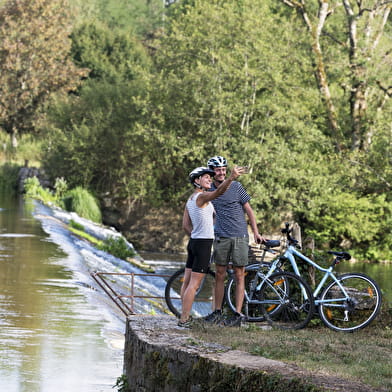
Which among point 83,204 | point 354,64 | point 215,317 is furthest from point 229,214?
point 83,204

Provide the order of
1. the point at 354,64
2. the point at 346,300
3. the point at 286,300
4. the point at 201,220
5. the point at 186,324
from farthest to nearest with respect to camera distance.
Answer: the point at 354,64
the point at 286,300
the point at 346,300
the point at 201,220
the point at 186,324

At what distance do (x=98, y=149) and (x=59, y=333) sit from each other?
25.7 metres

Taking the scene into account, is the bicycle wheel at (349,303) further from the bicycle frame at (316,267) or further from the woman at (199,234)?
the woman at (199,234)

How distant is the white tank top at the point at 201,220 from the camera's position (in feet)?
27.2

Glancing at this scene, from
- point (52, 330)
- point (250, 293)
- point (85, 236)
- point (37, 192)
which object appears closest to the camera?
point (250, 293)

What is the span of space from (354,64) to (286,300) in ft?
79.2

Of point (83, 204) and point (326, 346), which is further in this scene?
point (83, 204)

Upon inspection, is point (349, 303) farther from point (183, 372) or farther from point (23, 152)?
point (23, 152)

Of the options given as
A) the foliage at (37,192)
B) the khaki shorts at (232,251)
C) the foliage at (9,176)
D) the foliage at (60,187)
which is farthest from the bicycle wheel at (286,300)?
the foliage at (9,176)

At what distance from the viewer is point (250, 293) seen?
9.26m

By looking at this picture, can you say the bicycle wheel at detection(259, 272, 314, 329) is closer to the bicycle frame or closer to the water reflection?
the bicycle frame

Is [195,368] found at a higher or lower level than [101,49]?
lower

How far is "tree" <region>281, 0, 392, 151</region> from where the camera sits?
32125 mm

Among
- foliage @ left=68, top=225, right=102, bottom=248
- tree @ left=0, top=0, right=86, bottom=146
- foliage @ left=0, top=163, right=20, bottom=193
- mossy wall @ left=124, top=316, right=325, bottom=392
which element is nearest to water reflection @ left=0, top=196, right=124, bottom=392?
mossy wall @ left=124, top=316, right=325, bottom=392
